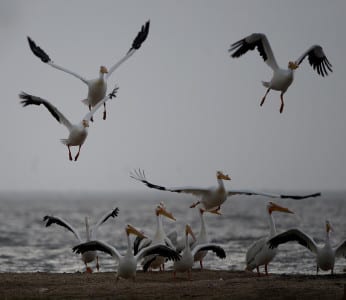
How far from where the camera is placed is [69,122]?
1377cm

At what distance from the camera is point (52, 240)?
29.6 meters

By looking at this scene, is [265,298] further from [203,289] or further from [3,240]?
[3,240]

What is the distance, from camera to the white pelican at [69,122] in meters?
13.4

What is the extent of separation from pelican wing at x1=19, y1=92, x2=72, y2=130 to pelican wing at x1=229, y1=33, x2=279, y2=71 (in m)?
3.46

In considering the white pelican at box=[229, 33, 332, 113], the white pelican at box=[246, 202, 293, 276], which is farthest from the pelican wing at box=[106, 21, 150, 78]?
the white pelican at box=[246, 202, 293, 276]

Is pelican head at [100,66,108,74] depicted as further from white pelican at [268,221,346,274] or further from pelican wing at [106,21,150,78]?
white pelican at [268,221,346,274]

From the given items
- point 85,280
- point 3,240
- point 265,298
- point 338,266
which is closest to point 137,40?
point 85,280

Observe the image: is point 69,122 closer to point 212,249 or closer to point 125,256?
point 125,256

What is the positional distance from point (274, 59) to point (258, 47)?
39 cm

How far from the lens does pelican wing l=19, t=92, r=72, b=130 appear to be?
44.2 ft

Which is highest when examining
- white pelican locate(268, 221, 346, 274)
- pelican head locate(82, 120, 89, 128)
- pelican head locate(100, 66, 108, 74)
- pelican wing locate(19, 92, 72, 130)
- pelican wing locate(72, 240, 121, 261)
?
pelican head locate(100, 66, 108, 74)

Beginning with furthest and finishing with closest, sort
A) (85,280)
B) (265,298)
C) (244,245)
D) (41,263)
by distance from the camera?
(244,245) < (41,263) < (85,280) < (265,298)

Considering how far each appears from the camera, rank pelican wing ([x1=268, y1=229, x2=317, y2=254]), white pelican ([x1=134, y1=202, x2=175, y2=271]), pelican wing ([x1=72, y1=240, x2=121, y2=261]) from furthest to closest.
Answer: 1. white pelican ([x1=134, y1=202, x2=175, y2=271])
2. pelican wing ([x1=268, y1=229, x2=317, y2=254])
3. pelican wing ([x1=72, y1=240, x2=121, y2=261])

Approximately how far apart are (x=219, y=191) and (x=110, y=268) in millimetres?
6281
